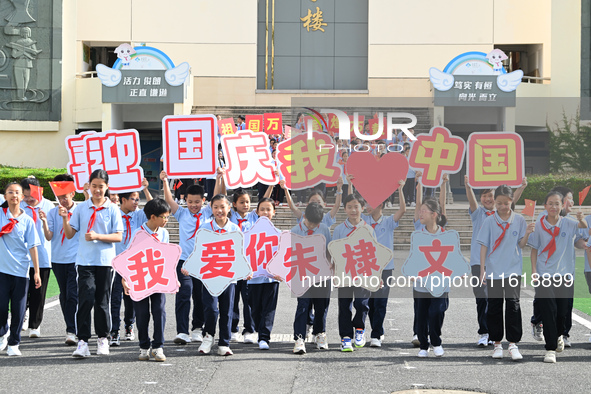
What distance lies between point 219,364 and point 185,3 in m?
24.6

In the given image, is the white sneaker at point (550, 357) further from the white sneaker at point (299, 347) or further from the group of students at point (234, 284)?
the white sneaker at point (299, 347)

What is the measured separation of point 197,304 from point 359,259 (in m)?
1.76

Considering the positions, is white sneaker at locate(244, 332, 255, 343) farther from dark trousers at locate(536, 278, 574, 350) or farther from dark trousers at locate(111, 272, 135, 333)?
dark trousers at locate(536, 278, 574, 350)

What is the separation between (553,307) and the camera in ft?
25.1

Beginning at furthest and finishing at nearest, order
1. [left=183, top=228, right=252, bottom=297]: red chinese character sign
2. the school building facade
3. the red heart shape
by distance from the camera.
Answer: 1. the school building facade
2. the red heart shape
3. [left=183, top=228, right=252, bottom=297]: red chinese character sign

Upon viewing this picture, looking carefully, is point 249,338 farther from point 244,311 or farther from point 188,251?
point 188,251

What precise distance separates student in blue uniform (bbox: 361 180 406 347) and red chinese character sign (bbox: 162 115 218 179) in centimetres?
198

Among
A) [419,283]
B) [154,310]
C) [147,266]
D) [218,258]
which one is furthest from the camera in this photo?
[419,283]

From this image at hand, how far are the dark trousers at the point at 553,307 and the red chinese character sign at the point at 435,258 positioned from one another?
0.78 m

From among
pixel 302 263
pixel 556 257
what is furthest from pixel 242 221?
pixel 556 257

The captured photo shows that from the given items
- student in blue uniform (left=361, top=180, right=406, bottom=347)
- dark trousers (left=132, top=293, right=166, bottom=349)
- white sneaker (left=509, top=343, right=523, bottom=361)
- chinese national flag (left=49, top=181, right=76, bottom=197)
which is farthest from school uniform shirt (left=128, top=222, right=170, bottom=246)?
white sneaker (left=509, top=343, right=523, bottom=361)

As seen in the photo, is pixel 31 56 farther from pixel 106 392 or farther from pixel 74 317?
pixel 106 392

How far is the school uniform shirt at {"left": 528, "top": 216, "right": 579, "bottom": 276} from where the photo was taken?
7.83 meters

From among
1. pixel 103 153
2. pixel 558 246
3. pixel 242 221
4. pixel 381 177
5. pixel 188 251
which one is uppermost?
pixel 103 153
